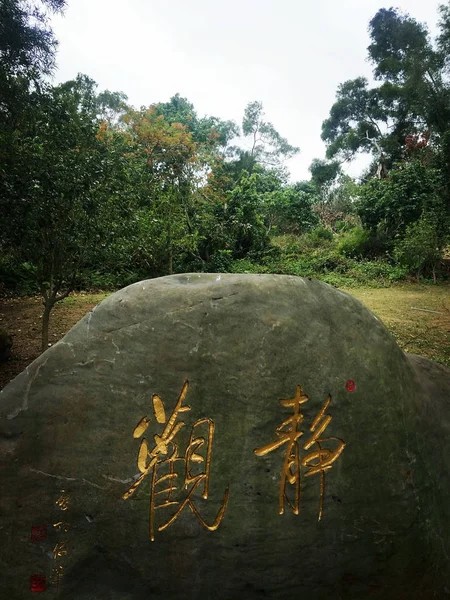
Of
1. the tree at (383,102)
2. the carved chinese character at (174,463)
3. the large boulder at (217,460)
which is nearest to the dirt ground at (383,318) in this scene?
the large boulder at (217,460)

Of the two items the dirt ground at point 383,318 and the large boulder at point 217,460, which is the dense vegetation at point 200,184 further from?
the large boulder at point 217,460

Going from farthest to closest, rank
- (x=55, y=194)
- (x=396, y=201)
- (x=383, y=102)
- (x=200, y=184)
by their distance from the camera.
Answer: (x=383, y=102) → (x=200, y=184) → (x=396, y=201) → (x=55, y=194)

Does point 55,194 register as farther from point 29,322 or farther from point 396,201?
point 396,201

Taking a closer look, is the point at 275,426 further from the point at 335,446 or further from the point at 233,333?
the point at 233,333

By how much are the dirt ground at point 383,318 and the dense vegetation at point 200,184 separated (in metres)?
0.48

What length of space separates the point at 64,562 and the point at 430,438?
5.17 ft

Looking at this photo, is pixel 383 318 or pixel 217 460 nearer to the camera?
pixel 217 460

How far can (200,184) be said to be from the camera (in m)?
15.0

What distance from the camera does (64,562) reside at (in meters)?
1.71

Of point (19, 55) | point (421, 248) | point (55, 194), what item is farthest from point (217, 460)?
point (421, 248)

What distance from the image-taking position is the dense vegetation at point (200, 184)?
168 inches

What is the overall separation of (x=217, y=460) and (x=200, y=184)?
13.9 meters

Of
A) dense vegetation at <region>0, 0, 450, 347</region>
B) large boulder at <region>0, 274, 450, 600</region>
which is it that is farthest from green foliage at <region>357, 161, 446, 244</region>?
large boulder at <region>0, 274, 450, 600</region>

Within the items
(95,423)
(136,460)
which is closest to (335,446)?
(136,460)
